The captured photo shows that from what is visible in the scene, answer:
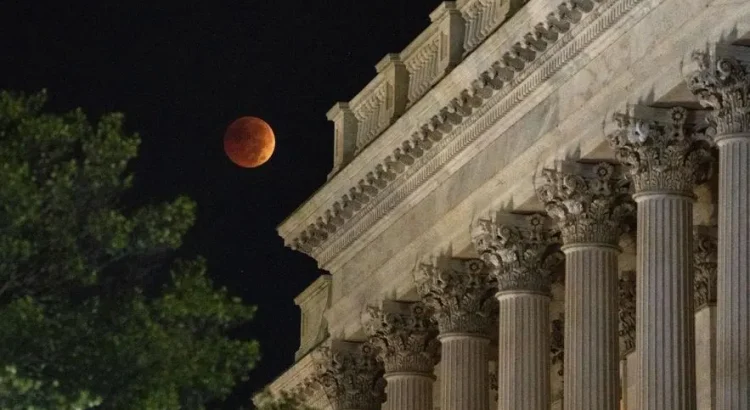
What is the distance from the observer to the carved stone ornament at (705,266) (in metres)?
68.6

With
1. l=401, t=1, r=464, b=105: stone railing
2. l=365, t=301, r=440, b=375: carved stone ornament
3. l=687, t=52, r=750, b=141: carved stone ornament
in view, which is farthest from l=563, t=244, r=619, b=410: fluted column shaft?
l=365, t=301, r=440, b=375: carved stone ornament

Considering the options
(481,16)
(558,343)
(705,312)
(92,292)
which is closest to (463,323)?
(558,343)

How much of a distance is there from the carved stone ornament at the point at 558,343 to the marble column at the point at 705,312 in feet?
23.0

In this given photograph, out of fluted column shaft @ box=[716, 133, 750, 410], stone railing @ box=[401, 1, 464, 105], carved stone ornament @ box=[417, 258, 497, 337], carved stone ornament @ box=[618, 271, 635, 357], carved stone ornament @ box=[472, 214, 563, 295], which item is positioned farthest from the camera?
carved stone ornament @ box=[417, 258, 497, 337]

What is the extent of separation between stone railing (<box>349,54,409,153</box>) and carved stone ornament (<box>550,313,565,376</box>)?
7.01 m

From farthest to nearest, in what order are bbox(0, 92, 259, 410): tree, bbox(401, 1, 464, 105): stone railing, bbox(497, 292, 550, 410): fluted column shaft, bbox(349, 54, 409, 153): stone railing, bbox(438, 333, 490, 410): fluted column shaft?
bbox(349, 54, 409, 153): stone railing → bbox(438, 333, 490, 410): fluted column shaft → bbox(401, 1, 464, 105): stone railing → bbox(497, 292, 550, 410): fluted column shaft → bbox(0, 92, 259, 410): tree

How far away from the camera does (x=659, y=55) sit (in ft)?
206

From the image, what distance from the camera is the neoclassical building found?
61.9m

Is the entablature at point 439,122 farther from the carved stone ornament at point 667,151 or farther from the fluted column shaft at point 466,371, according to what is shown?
the fluted column shaft at point 466,371

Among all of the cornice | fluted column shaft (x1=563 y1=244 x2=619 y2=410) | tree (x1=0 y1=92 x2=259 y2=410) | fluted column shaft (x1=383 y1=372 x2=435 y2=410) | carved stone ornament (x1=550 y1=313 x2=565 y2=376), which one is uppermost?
the cornice

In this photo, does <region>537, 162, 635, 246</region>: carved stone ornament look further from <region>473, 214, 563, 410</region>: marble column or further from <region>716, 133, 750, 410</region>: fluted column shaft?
<region>716, 133, 750, 410</region>: fluted column shaft

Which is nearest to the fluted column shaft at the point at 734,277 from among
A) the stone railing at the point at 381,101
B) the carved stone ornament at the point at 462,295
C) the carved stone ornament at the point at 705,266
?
the carved stone ornament at the point at 705,266

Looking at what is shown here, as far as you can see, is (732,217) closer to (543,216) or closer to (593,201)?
(593,201)

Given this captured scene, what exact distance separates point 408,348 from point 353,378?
4.81 m
